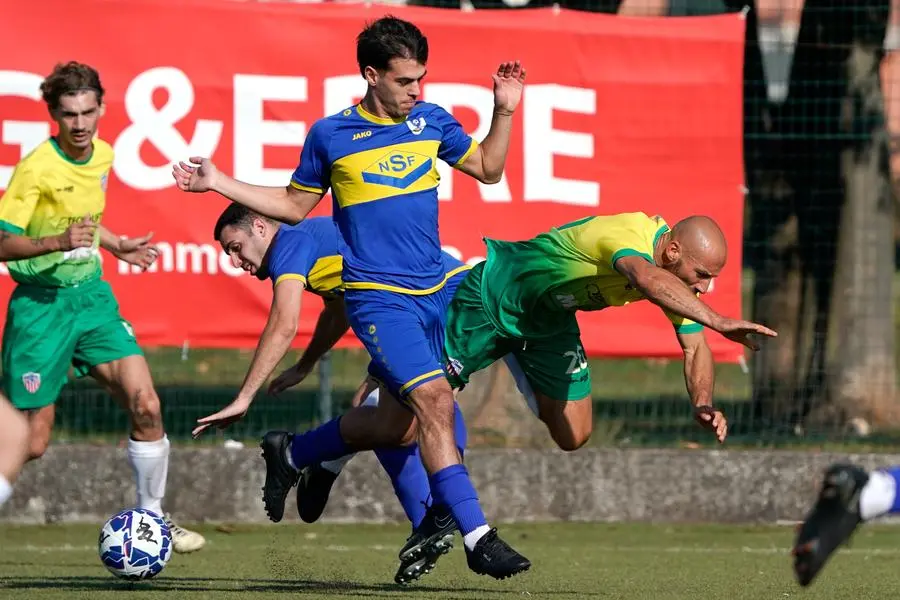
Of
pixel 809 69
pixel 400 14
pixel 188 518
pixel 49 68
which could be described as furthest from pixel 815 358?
pixel 49 68

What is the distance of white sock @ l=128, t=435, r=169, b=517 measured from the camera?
8.85m

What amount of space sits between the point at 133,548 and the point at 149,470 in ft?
4.84

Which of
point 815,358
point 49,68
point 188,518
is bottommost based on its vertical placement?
point 188,518

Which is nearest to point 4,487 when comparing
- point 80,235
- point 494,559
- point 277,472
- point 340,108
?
point 494,559

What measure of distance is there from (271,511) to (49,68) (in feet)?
12.4

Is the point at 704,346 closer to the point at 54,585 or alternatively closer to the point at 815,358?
the point at 54,585

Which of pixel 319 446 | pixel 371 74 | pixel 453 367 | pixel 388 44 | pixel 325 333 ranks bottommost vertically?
pixel 319 446

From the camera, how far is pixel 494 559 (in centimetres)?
666

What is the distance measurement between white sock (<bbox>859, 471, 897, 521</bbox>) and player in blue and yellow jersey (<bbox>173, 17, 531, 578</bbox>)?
85.8 inches

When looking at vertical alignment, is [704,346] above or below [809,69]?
below

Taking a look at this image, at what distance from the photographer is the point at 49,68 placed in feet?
34.0

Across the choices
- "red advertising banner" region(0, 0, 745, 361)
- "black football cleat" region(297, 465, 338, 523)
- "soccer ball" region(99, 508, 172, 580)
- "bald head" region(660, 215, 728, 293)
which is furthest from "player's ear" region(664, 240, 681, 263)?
"red advertising banner" region(0, 0, 745, 361)

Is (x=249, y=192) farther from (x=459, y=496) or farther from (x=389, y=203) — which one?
(x=459, y=496)

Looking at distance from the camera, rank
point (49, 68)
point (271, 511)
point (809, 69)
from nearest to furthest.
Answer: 1. point (271, 511)
2. point (49, 68)
3. point (809, 69)
